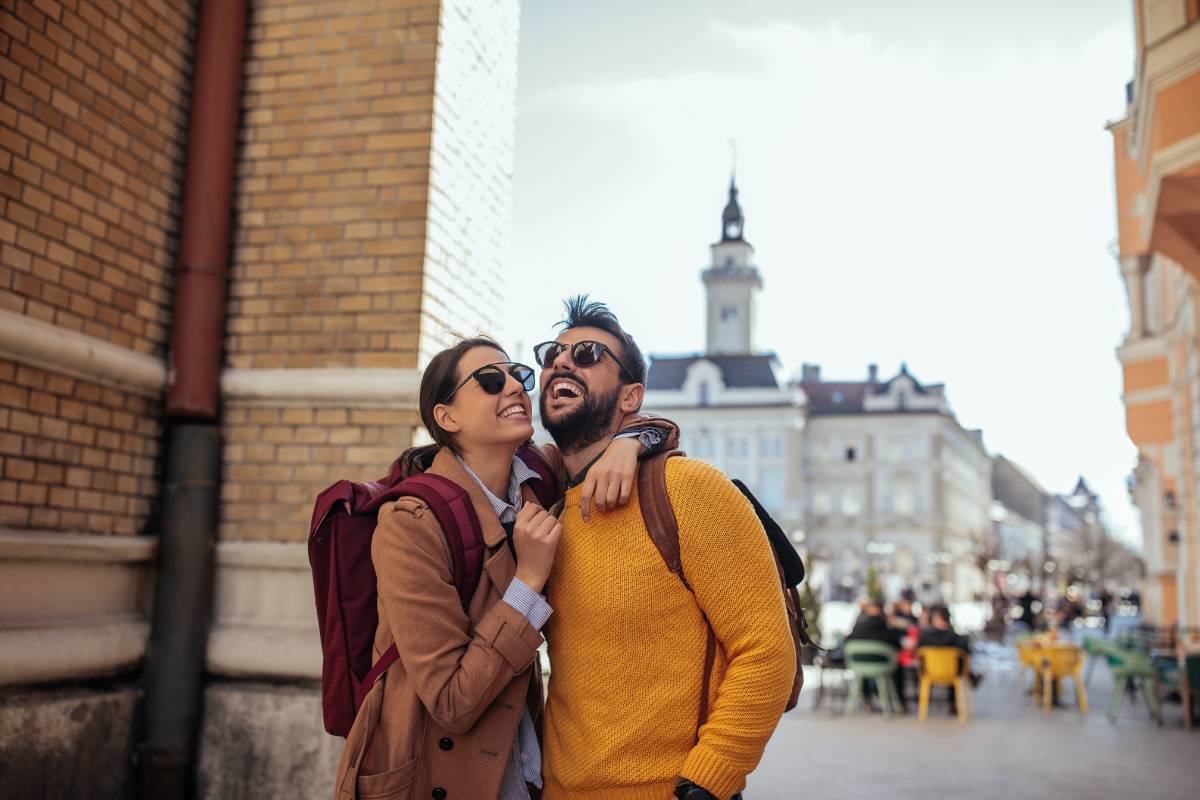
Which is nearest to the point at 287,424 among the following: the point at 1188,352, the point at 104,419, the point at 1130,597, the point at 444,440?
the point at 104,419

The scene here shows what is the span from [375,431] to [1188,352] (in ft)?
47.3

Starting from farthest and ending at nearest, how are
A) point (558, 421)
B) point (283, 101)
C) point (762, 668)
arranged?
point (283, 101) < point (558, 421) < point (762, 668)

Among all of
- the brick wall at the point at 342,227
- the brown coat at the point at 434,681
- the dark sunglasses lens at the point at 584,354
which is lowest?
the brown coat at the point at 434,681

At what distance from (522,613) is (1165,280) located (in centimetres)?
2085

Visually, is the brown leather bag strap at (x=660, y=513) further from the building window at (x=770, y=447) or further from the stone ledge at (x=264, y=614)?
the building window at (x=770, y=447)

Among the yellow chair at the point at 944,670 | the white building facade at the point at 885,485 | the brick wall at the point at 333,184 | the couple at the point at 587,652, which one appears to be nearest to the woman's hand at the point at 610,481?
the couple at the point at 587,652

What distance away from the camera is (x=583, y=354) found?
2.67 metres

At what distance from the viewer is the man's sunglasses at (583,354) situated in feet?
8.77

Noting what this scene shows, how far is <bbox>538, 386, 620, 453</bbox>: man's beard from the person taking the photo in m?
2.69

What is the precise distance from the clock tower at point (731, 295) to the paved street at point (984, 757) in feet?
243

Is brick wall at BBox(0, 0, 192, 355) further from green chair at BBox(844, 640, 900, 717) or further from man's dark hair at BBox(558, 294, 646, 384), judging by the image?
green chair at BBox(844, 640, 900, 717)

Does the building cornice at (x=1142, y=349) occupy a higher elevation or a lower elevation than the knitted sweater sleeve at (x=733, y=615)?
higher

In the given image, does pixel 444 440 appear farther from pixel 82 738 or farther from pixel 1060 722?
pixel 1060 722

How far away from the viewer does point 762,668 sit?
2367mm
